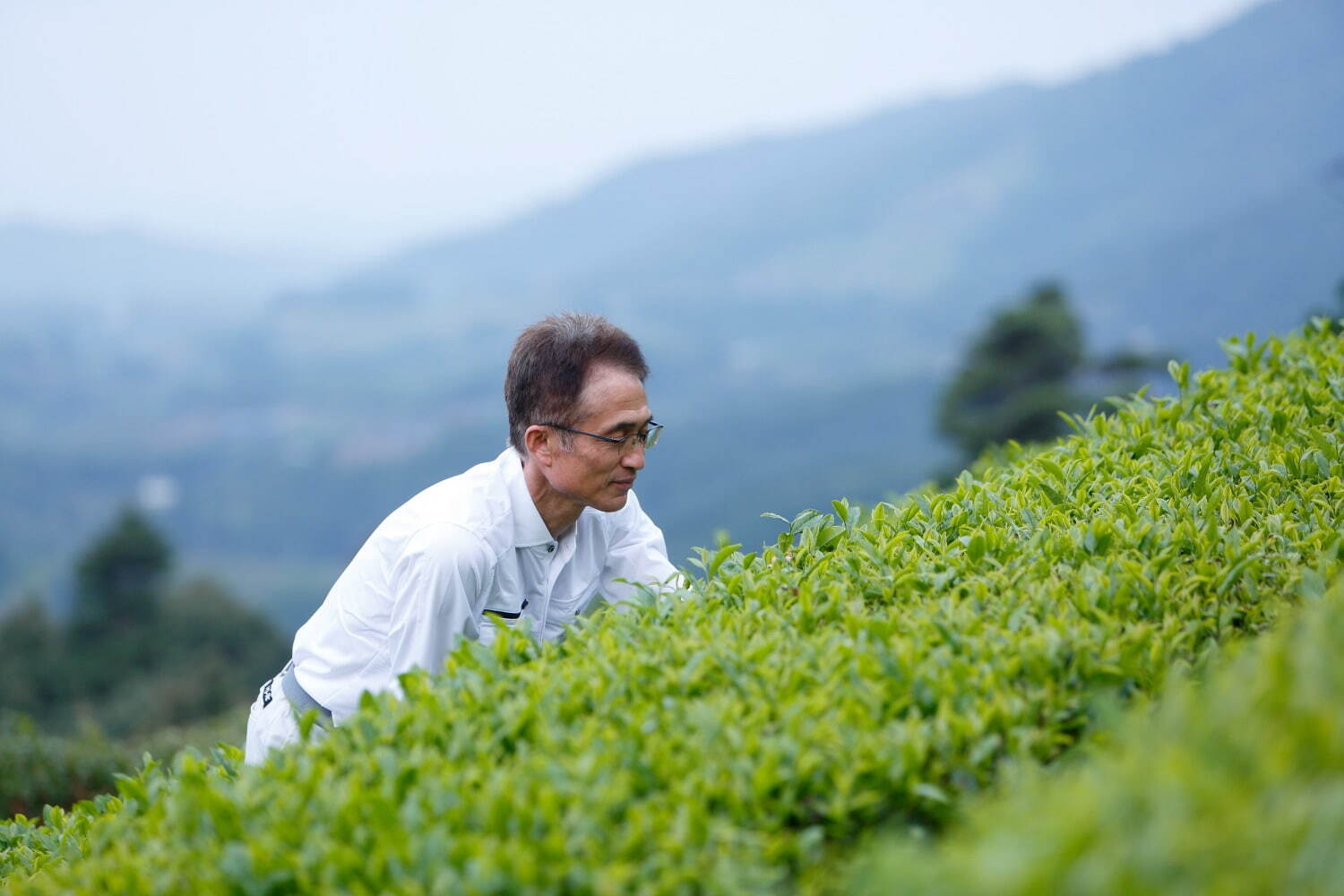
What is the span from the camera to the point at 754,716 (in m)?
2.41

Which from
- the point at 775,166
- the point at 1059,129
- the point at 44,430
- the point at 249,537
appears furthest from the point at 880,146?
the point at 44,430

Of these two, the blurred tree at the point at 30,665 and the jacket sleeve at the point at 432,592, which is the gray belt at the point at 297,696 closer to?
the jacket sleeve at the point at 432,592

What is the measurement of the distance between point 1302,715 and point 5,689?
28002 mm

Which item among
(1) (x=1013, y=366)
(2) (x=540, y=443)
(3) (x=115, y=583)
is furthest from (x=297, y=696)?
(1) (x=1013, y=366)

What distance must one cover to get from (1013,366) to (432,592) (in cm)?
2839

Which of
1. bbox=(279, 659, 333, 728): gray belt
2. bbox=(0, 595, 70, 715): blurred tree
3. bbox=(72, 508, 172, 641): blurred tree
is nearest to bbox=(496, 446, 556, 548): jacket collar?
bbox=(279, 659, 333, 728): gray belt

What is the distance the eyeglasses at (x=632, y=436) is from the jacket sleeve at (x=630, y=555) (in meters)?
0.29

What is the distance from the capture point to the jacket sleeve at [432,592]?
3324 millimetres

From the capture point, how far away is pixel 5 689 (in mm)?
24656

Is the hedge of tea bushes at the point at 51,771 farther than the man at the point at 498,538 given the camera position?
Yes

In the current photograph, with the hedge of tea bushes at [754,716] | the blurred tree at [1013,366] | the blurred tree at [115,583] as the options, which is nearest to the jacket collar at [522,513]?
the hedge of tea bushes at [754,716]

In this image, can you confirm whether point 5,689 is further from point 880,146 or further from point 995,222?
point 880,146

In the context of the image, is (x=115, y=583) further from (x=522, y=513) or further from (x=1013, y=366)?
(x=522, y=513)

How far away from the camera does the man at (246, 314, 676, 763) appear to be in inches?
133
